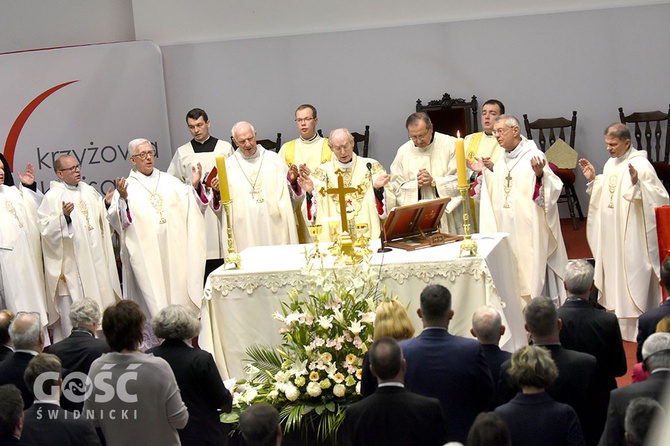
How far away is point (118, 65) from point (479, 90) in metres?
4.48

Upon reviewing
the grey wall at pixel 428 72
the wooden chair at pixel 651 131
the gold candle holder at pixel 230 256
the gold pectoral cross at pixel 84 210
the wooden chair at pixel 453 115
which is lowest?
the gold candle holder at pixel 230 256

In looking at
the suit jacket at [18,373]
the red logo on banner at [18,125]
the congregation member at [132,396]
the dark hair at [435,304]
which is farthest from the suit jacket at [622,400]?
the red logo on banner at [18,125]

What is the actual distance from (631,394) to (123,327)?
7.46 ft

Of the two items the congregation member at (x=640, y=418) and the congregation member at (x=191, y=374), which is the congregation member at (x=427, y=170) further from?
the congregation member at (x=640, y=418)

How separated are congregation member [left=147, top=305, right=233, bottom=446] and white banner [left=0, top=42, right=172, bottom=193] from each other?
740 cm

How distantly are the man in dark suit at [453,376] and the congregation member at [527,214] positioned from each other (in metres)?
3.87

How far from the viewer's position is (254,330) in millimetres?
6676

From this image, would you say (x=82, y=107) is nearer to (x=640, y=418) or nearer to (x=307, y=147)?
(x=307, y=147)

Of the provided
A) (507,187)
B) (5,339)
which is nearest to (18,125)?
(507,187)

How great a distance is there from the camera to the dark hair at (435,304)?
462 cm

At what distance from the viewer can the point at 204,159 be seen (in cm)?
1020

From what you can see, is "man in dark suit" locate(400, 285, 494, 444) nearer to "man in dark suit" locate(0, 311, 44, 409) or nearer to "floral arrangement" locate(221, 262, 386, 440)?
"floral arrangement" locate(221, 262, 386, 440)

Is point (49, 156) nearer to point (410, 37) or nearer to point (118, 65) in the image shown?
point (118, 65)

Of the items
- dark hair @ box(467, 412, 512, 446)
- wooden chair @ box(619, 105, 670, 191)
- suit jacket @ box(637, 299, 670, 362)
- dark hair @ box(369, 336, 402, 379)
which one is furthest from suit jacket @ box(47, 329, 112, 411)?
wooden chair @ box(619, 105, 670, 191)
